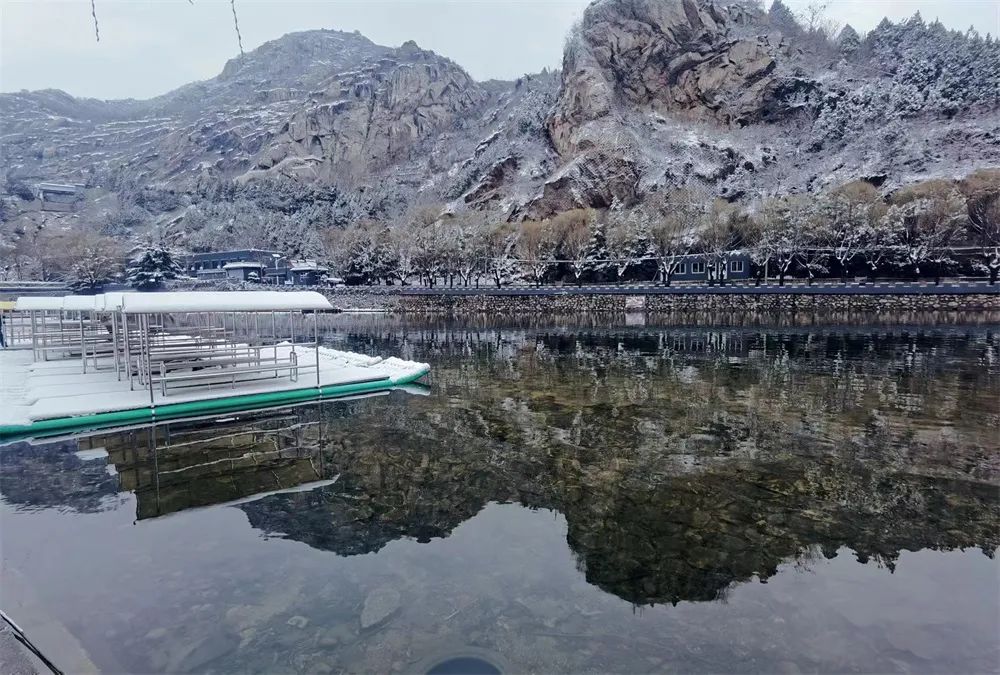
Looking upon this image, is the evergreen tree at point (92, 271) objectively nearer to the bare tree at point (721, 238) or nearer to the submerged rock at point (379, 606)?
the bare tree at point (721, 238)

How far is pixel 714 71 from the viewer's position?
10006 centimetres

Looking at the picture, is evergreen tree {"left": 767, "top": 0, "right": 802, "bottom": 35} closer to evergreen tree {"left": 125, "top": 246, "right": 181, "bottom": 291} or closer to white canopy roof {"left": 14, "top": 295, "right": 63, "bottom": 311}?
evergreen tree {"left": 125, "top": 246, "right": 181, "bottom": 291}

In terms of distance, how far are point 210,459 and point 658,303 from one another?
50.7m

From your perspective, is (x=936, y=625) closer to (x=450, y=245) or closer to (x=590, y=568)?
(x=590, y=568)

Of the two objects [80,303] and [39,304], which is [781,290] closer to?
[80,303]

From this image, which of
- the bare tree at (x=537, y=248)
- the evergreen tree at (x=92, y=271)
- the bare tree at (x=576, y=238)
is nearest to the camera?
the bare tree at (x=576, y=238)

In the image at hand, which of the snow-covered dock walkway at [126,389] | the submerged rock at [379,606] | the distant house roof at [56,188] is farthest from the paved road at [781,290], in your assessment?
the distant house roof at [56,188]

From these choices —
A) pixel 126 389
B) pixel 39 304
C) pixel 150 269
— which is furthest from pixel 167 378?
pixel 150 269

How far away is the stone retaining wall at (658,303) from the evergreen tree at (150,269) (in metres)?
26.0

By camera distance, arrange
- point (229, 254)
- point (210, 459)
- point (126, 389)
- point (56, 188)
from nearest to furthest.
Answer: point (210, 459), point (126, 389), point (229, 254), point (56, 188)

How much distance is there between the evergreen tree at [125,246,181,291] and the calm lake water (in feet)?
237

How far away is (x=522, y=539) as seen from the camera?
742 cm

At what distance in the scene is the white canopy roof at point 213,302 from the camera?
13.7 m

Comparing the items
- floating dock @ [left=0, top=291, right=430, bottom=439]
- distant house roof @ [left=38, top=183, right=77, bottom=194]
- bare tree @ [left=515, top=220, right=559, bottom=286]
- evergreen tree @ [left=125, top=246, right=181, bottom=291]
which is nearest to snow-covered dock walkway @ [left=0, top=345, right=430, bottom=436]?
floating dock @ [left=0, top=291, right=430, bottom=439]
